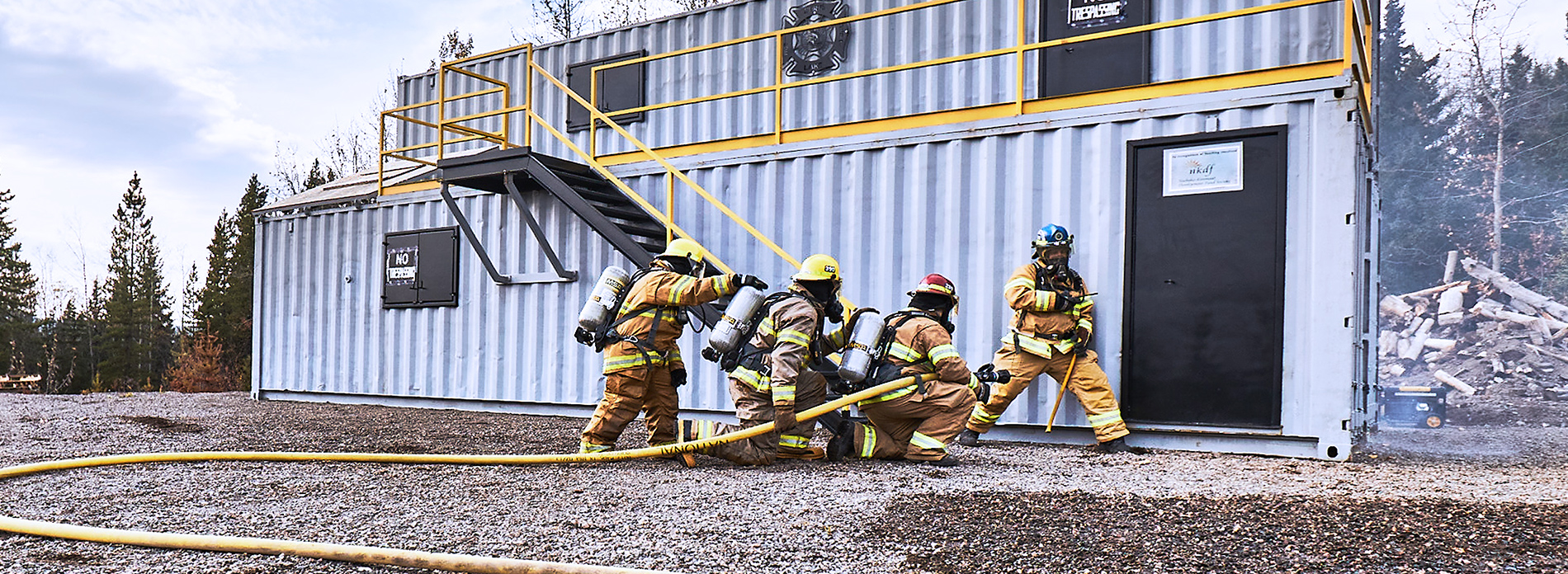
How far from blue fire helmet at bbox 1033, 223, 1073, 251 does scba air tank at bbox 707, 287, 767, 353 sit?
2.31m

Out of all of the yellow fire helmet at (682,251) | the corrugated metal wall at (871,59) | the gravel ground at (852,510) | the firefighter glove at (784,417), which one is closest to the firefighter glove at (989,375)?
the gravel ground at (852,510)

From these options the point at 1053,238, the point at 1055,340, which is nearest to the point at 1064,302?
the point at 1055,340

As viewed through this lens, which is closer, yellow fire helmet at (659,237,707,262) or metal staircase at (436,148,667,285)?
yellow fire helmet at (659,237,707,262)

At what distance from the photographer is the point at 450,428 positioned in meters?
8.96

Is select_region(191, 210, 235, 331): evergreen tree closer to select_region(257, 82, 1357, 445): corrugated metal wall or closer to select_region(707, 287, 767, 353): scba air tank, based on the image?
select_region(257, 82, 1357, 445): corrugated metal wall

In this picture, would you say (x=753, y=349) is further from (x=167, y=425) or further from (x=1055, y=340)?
(x=167, y=425)

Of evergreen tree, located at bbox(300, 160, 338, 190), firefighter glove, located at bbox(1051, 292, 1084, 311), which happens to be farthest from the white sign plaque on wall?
evergreen tree, located at bbox(300, 160, 338, 190)

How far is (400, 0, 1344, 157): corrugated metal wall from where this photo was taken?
8.05 metres

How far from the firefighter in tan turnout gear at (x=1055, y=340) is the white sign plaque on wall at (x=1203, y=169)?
3.01 feet

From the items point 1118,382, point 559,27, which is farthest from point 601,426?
point 559,27

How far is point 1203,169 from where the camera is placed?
23.6ft

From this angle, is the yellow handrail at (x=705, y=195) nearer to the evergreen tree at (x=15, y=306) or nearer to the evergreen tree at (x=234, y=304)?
the evergreen tree at (x=234, y=304)

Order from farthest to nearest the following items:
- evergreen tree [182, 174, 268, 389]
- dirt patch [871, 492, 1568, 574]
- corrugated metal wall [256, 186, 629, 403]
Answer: evergreen tree [182, 174, 268, 389] → corrugated metal wall [256, 186, 629, 403] → dirt patch [871, 492, 1568, 574]

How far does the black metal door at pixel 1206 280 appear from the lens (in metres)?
6.95
